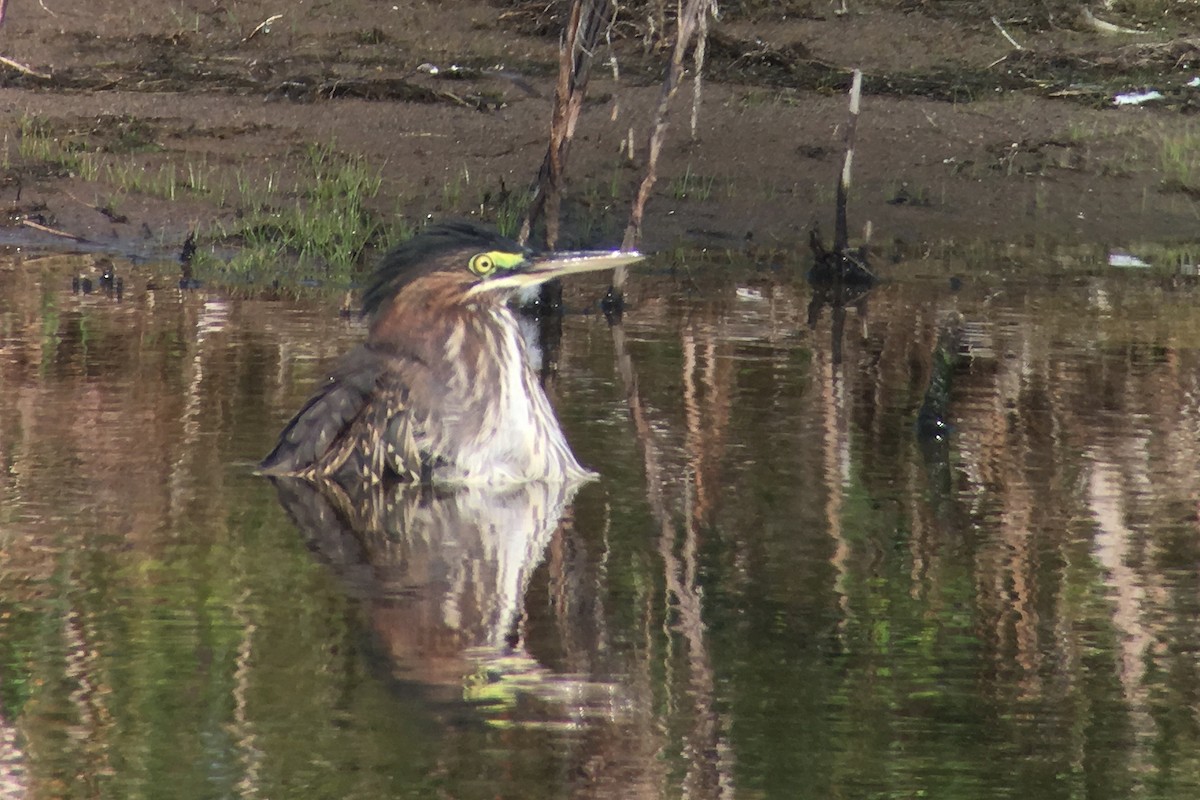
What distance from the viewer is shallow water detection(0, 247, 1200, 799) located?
13.9 ft

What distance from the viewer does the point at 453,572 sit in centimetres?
573

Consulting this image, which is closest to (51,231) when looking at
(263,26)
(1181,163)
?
(263,26)

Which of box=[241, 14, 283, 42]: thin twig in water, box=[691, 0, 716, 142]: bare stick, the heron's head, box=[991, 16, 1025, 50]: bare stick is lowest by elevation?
the heron's head

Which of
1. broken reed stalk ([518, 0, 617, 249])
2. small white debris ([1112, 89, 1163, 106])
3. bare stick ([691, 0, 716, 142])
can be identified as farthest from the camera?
small white debris ([1112, 89, 1163, 106])

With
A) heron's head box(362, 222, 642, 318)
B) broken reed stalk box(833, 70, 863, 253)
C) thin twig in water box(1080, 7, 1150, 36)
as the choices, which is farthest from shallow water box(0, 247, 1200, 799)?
thin twig in water box(1080, 7, 1150, 36)

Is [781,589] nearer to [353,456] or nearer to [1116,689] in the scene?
[1116,689]

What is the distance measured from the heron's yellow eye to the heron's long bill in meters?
0.03

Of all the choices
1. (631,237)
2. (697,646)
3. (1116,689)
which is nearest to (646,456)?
(697,646)

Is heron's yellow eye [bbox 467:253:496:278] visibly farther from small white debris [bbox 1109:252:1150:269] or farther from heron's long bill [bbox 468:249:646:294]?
small white debris [bbox 1109:252:1150:269]

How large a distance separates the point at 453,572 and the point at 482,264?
1.51 meters

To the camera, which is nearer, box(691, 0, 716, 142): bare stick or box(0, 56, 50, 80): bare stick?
box(691, 0, 716, 142): bare stick

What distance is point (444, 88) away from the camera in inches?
628

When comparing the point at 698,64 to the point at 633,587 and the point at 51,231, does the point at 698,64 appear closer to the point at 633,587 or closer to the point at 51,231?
the point at 51,231

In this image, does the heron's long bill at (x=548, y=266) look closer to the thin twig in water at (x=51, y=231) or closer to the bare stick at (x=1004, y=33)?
the thin twig in water at (x=51, y=231)
